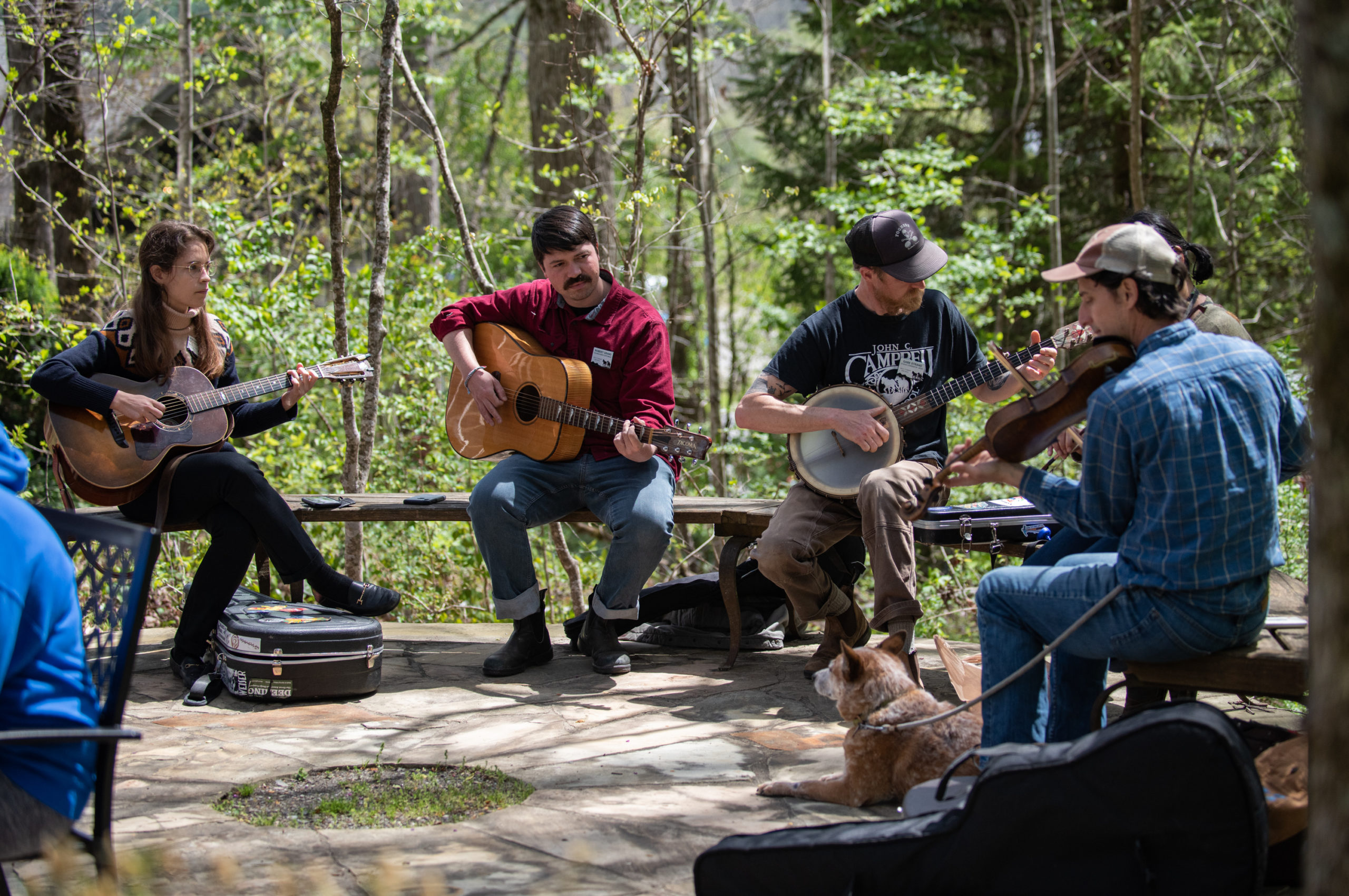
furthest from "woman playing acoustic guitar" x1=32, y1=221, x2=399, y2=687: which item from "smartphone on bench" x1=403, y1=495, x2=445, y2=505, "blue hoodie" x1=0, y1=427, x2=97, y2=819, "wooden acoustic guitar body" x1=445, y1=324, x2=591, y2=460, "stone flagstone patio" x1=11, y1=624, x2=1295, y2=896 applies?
"blue hoodie" x1=0, y1=427, x2=97, y2=819

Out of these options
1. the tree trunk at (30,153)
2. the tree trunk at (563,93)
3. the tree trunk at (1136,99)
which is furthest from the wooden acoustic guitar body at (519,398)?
the tree trunk at (30,153)

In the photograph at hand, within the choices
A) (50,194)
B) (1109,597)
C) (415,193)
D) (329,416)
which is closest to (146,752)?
(1109,597)

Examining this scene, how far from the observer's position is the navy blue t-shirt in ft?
13.5

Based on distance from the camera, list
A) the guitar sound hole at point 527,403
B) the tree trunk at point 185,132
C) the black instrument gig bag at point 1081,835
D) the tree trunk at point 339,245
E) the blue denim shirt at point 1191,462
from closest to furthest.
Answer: the black instrument gig bag at point 1081,835 → the blue denim shirt at point 1191,462 → the guitar sound hole at point 527,403 → the tree trunk at point 339,245 → the tree trunk at point 185,132

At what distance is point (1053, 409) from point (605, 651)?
7.45 feet

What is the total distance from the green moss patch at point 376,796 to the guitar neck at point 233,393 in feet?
5.82

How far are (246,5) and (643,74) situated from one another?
8.49 m

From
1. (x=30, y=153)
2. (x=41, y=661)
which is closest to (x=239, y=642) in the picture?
(x=41, y=661)

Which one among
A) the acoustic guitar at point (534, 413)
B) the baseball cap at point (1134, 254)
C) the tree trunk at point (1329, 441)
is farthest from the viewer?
the acoustic guitar at point (534, 413)

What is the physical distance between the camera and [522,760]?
10.7 feet

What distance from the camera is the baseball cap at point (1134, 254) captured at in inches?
98.0

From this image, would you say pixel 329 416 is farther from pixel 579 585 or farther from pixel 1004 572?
pixel 1004 572

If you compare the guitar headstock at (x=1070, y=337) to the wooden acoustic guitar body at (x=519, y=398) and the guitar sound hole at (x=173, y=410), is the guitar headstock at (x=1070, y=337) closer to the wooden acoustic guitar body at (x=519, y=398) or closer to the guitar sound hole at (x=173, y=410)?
the wooden acoustic guitar body at (x=519, y=398)

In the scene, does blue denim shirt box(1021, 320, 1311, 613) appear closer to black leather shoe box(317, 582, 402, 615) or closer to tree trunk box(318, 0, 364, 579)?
black leather shoe box(317, 582, 402, 615)
